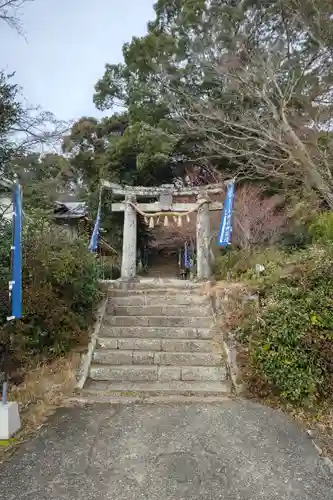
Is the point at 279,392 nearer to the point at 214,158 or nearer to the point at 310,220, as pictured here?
the point at 310,220

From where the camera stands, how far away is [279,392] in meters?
4.29

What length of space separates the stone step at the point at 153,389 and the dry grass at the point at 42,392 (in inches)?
11.9

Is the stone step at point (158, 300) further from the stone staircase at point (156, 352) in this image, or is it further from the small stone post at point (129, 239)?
the small stone post at point (129, 239)

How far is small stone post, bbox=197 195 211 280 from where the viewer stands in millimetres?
9867

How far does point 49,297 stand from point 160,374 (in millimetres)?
1992

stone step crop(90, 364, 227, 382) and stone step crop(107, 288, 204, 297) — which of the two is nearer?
stone step crop(90, 364, 227, 382)

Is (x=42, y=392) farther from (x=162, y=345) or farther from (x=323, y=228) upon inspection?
(x=323, y=228)

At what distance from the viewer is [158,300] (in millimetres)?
6852

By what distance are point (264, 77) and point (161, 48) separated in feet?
18.8

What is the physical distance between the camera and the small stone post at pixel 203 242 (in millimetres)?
9867

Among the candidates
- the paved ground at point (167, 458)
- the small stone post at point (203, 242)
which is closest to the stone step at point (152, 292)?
the small stone post at point (203, 242)

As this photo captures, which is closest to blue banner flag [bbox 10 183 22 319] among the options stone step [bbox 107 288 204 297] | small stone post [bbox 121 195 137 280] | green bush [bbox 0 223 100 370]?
green bush [bbox 0 223 100 370]

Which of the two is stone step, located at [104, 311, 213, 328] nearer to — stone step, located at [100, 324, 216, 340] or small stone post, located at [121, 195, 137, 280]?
stone step, located at [100, 324, 216, 340]

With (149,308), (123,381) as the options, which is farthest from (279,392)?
(149,308)
